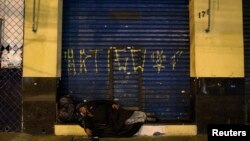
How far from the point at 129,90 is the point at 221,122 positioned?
2.12 meters

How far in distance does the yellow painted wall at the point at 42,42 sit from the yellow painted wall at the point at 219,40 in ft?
9.86

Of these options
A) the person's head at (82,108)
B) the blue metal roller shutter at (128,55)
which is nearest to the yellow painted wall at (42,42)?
the blue metal roller shutter at (128,55)

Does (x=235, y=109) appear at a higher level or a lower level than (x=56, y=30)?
lower

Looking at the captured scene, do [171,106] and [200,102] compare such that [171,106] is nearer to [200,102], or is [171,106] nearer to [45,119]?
[200,102]

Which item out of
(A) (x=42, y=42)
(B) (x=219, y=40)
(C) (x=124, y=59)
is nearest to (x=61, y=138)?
(A) (x=42, y=42)

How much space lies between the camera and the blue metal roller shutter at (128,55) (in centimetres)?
876

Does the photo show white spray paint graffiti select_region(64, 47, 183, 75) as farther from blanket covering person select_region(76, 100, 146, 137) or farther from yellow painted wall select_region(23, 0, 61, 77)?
blanket covering person select_region(76, 100, 146, 137)

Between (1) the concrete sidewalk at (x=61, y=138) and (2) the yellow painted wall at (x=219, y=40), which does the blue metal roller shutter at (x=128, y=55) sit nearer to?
(2) the yellow painted wall at (x=219, y=40)

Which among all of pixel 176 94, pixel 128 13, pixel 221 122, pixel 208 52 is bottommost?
pixel 221 122

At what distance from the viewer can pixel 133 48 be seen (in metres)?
8.81

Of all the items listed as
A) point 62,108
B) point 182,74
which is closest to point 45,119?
point 62,108

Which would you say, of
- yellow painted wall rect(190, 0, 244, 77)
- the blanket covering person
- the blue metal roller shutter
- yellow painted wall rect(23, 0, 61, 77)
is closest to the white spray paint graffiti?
the blue metal roller shutter

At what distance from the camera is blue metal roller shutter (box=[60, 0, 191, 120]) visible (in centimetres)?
876

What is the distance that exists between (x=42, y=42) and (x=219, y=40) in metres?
3.80
